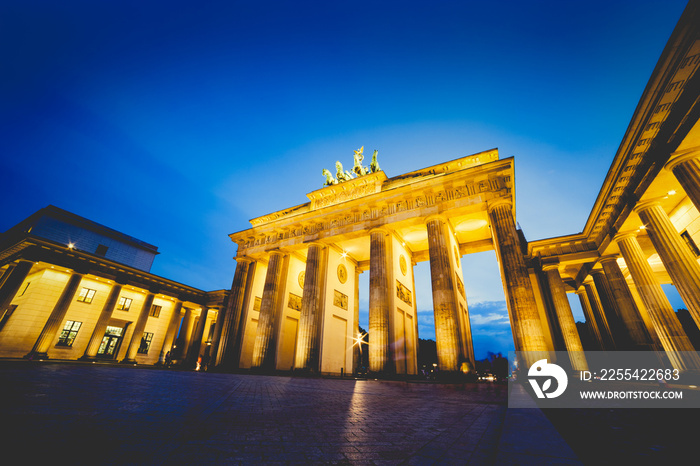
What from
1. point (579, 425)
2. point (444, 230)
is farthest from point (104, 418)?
point (444, 230)

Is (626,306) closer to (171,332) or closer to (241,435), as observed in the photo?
(241,435)

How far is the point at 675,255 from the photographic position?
10711 mm

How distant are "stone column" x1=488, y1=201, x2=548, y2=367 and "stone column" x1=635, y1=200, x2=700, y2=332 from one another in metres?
5.01

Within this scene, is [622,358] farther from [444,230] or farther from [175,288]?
[175,288]

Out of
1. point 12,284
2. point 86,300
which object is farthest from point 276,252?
point 86,300

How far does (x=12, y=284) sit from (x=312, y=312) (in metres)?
20.5

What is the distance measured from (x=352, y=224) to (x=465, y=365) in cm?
1069

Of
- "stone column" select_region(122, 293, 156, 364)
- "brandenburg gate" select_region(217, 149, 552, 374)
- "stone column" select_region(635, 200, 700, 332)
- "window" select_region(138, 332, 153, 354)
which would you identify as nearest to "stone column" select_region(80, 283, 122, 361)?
"stone column" select_region(122, 293, 156, 364)

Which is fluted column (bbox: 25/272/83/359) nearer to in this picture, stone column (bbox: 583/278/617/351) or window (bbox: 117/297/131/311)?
window (bbox: 117/297/131/311)

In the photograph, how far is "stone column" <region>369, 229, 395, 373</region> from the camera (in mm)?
13813

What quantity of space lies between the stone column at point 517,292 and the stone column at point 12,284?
3048 centimetres

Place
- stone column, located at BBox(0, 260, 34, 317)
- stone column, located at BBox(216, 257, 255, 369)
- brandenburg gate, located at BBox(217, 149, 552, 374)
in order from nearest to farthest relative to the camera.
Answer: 1. brandenburg gate, located at BBox(217, 149, 552, 374)
2. stone column, located at BBox(0, 260, 34, 317)
3. stone column, located at BBox(216, 257, 255, 369)

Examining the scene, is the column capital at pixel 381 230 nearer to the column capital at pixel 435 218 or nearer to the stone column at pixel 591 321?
the column capital at pixel 435 218

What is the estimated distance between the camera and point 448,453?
1900mm
